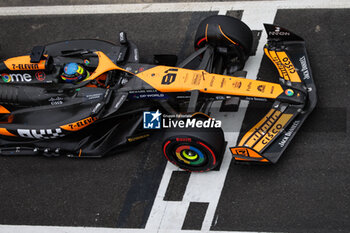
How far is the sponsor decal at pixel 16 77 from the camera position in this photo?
6.27m

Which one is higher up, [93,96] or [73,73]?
[73,73]

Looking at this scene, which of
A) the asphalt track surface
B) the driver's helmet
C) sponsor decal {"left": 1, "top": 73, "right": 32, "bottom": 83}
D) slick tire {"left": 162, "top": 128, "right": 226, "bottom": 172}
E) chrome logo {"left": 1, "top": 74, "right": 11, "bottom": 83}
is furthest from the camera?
chrome logo {"left": 1, "top": 74, "right": 11, "bottom": 83}

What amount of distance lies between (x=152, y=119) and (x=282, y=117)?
5.57ft

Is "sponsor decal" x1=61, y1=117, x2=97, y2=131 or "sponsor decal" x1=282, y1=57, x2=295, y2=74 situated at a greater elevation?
"sponsor decal" x1=282, y1=57, x2=295, y2=74

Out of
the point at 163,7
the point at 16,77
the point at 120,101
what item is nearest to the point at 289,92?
the point at 120,101

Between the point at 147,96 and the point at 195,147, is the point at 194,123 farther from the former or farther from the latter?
the point at 147,96

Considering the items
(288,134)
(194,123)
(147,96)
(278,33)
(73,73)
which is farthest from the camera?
(278,33)

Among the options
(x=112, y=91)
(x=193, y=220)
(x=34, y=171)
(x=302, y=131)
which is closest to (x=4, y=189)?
(x=34, y=171)

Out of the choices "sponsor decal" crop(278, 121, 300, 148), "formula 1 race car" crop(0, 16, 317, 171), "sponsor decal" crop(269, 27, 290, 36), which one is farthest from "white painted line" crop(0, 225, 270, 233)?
"sponsor decal" crop(269, 27, 290, 36)

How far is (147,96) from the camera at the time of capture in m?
5.71

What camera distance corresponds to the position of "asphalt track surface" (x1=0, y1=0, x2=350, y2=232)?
5121 mm

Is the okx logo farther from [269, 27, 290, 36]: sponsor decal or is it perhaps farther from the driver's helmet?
[269, 27, 290, 36]: sponsor decal

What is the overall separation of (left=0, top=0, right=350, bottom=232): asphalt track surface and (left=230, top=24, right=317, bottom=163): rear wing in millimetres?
389

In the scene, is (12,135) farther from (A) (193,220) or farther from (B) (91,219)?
(A) (193,220)
